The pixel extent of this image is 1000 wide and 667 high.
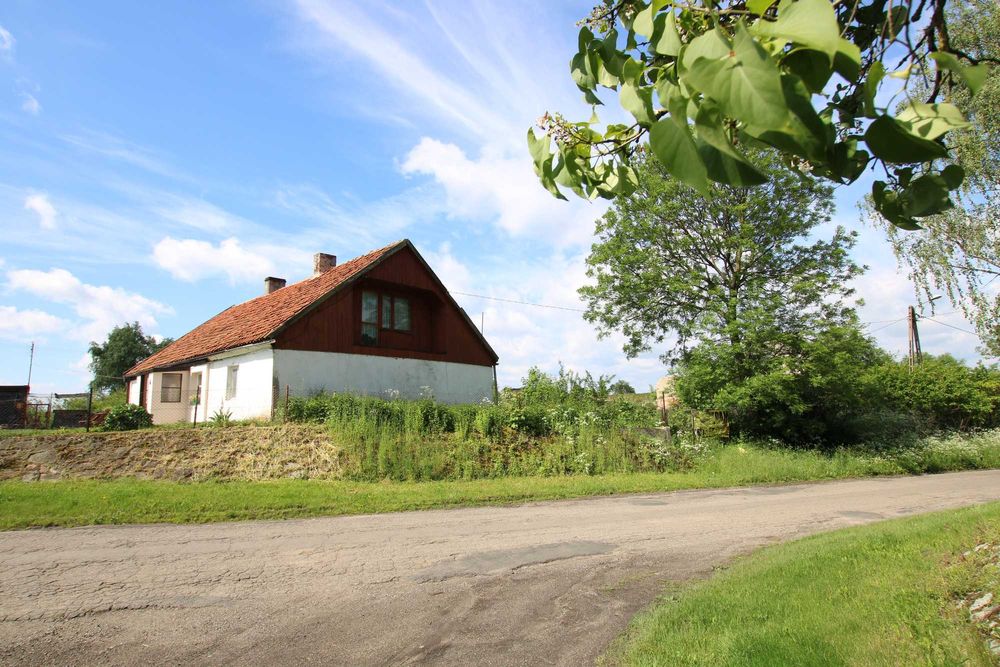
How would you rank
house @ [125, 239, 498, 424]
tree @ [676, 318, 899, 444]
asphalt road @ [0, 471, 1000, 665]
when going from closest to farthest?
1. asphalt road @ [0, 471, 1000, 665]
2. tree @ [676, 318, 899, 444]
3. house @ [125, 239, 498, 424]

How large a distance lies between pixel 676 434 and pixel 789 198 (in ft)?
33.2

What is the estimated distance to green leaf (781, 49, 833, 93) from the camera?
4.05 feet

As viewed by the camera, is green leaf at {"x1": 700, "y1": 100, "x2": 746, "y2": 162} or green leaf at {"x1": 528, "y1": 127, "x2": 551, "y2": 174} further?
green leaf at {"x1": 528, "y1": 127, "x2": 551, "y2": 174}

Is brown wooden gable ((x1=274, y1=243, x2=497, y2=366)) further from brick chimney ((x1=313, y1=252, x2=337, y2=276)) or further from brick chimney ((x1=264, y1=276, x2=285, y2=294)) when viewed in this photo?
brick chimney ((x1=264, y1=276, x2=285, y2=294))

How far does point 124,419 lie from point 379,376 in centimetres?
867

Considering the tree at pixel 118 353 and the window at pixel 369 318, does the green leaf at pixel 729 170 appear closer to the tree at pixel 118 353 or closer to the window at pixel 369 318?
the window at pixel 369 318

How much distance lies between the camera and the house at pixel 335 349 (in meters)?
21.2

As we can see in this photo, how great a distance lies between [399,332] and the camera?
82.7 ft

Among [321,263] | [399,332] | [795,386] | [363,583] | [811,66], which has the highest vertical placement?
[321,263]

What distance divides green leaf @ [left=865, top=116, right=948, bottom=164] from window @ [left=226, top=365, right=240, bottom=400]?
76.8 feet

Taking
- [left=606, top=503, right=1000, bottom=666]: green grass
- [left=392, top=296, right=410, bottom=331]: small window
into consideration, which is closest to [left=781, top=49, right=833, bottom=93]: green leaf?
[left=606, top=503, right=1000, bottom=666]: green grass

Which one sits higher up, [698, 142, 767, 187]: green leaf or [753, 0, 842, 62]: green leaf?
[753, 0, 842, 62]: green leaf

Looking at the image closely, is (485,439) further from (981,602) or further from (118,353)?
(118,353)

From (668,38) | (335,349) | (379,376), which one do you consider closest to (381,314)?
(379,376)
